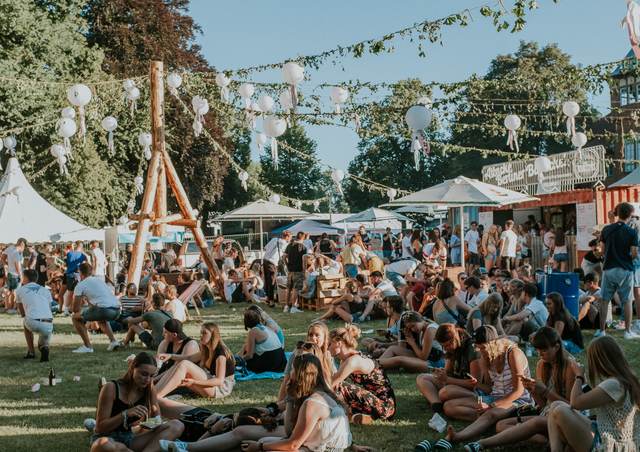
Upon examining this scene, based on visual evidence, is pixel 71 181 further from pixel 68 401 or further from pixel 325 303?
pixel 68 401

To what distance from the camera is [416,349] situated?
6918 mm

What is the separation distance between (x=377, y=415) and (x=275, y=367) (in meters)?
2.02

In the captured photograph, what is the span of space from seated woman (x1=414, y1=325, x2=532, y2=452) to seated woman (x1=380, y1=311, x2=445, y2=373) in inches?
62.9

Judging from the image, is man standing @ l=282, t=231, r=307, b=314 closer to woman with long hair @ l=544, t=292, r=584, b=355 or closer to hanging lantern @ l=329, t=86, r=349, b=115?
hanging lantern @ l=329, t=86, r=349, b=115

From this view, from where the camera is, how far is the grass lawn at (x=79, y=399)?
492 cm

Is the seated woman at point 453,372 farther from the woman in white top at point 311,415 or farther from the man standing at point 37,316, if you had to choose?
the man standing at point 37,316

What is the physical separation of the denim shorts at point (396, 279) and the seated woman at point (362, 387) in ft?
22.7

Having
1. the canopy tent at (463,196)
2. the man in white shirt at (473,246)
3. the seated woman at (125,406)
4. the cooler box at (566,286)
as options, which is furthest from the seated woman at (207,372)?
the man in white shirt at (473,246)

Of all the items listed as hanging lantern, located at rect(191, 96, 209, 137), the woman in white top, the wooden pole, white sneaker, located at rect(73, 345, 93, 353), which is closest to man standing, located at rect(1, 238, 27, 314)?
the wooden pole

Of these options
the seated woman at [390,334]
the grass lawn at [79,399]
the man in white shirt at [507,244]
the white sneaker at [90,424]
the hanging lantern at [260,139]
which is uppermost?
the hanging lantern at [260,139]

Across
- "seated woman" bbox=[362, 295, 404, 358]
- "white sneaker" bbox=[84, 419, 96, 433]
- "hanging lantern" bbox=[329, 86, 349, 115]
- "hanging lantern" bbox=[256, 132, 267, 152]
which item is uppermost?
"hanging lantern" bbox=[329, 86, 349, 115]

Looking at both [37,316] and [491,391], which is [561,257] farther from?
[37,316]

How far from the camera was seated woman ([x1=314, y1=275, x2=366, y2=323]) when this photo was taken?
10.9 meters

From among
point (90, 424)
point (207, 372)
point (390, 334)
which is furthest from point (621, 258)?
point (90, 424)
